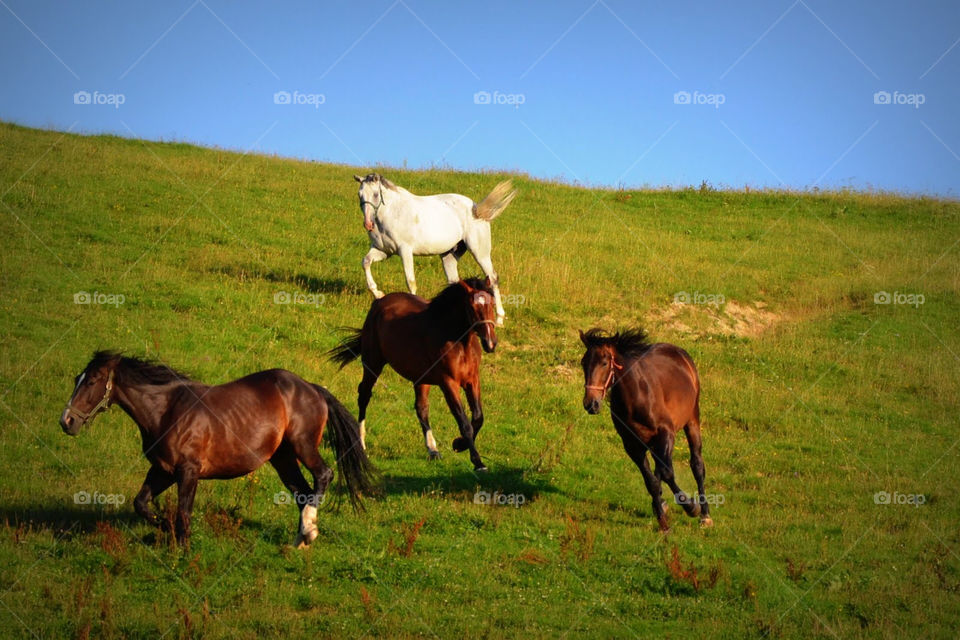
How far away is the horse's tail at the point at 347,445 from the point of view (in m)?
9.55

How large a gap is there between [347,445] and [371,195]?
10.1 metres

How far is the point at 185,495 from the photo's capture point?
28.2 ft

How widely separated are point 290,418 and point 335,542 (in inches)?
57.0

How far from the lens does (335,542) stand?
9359 mm

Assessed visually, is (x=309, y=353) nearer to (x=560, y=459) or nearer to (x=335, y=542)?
(x=560, y=459)

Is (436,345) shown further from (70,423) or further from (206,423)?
(70,423)

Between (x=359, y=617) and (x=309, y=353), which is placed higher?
(x=309, y=353)

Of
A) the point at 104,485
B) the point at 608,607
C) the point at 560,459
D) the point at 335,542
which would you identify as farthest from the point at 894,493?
the point at 104,485

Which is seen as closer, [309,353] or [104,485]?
[104,485]

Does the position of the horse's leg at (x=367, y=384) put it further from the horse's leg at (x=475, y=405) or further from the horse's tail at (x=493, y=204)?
the horse's tail at (x=493, y=204)
